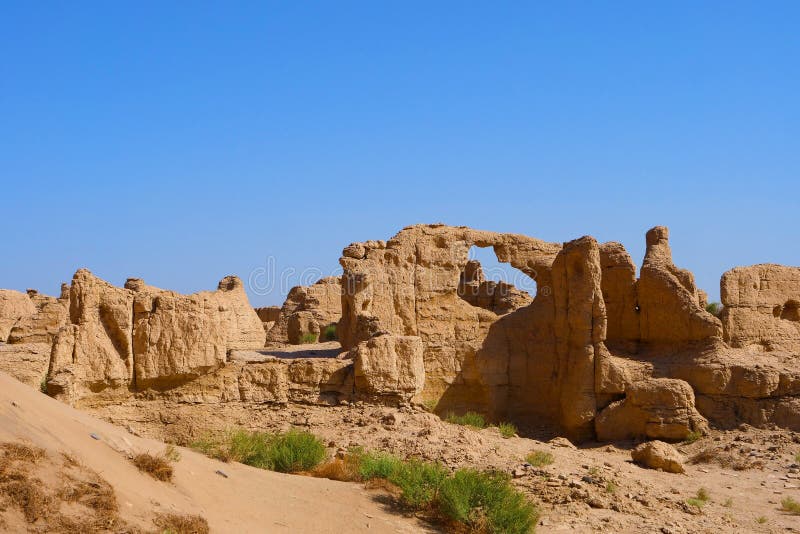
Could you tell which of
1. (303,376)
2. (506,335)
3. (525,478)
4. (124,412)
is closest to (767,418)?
(506,335)

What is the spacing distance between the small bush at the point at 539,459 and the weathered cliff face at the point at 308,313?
1005 centimetres

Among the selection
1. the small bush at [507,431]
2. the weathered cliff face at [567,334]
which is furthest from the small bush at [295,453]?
the small bush at [507,431]

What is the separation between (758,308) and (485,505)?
35.3ft

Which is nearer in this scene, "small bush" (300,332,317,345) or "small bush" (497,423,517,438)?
"small bush" (497,423,517,438)

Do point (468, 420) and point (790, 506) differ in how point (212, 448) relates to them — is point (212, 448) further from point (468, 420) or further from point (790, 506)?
point (790, 506)

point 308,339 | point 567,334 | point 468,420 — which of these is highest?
point 308,339

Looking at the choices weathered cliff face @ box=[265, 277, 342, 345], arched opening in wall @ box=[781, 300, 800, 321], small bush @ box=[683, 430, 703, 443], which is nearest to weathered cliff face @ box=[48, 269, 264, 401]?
small bush @ box=[683, 430, 703, 443]

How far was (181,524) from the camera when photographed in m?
7.59

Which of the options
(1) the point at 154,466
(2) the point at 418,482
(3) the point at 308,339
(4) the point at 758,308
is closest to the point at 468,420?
(2) the point at 418,482

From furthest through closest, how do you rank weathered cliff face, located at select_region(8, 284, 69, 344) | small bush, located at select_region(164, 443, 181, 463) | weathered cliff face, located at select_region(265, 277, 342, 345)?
weathered cliff face, located at select_region(265, 277, 342, 345), weathered cliff face, located at select_region(8, 284, 69, 344), small bush, located at select_region(164, 443, 181, 463)

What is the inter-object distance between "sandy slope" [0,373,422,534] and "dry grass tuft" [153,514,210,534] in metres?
0.10

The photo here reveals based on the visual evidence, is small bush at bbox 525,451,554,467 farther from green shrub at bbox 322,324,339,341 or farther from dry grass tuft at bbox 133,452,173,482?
green shrub at bbox 322,324,339,341

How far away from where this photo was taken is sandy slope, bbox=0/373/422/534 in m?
7.81

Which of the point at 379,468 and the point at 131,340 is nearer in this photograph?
the point at 379,468
